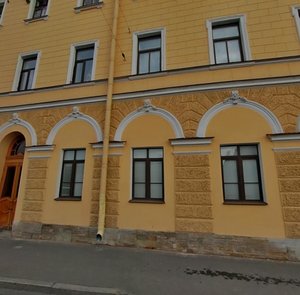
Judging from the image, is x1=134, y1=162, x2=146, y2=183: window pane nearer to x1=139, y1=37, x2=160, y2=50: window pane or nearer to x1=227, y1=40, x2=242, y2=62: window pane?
x1=139, y1=37, x2=160, y2=50: window pane

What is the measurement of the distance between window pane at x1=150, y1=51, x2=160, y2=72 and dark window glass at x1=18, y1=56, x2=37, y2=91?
5287 millimetres

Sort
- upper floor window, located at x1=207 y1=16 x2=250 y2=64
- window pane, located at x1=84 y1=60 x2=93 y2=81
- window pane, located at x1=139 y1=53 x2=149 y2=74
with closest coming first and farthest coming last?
1. upper floor window, located at x1=207 y1=16 x2=250 y2=64
2. window pane, located at x1=139 y1=53 x2=149 y2=74
3. window pane, located at x1=84 y1=60 x2=93 y2=81

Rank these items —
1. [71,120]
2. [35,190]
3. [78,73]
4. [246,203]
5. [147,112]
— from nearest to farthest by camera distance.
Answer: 1. [246,203]
2. [147,112]
3. [35,190]
4. [71,120]
5. [78,73]

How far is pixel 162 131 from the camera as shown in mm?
7105

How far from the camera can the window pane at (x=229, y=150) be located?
6539mm

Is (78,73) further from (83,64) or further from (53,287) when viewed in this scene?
(53,287)

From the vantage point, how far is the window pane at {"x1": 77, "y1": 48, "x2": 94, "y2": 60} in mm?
8974

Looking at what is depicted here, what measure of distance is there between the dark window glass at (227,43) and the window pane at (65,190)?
6.66 metres

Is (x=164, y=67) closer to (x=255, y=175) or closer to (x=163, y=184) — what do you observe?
(x=163, y=184)

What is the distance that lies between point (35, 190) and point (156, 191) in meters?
4.36

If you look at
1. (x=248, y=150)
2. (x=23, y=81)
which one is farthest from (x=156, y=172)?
(x=23, y=81)

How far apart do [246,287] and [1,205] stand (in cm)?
862

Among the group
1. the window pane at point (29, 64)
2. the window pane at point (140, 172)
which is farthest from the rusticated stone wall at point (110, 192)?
the window pane at point (29, 64)

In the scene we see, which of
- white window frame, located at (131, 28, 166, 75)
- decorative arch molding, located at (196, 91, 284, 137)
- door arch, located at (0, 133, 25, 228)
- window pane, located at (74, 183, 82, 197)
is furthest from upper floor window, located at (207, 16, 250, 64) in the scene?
door arch, located at (0, 133, 25, 228)
